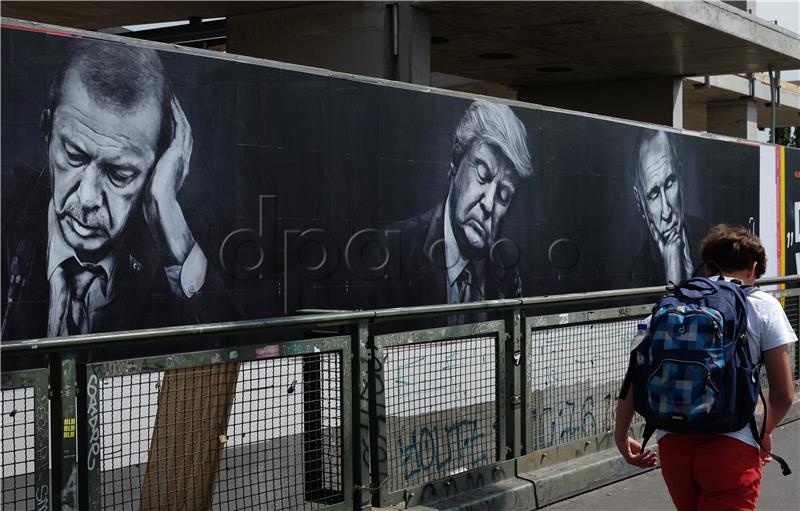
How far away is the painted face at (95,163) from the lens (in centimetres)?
795

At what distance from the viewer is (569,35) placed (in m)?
19.8

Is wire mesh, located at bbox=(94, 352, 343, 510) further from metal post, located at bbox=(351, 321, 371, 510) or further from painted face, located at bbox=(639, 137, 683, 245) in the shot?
painted face, located at bbox=(639, 137, 683, 245)

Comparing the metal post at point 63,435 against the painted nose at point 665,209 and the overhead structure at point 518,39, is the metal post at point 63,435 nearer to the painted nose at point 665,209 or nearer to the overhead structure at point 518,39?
the overhead structure at point 518,39

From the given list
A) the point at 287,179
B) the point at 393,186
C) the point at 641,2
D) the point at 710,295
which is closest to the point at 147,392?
the point at 710,295

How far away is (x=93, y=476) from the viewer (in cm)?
480

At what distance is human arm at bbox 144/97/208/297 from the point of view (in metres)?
8.66

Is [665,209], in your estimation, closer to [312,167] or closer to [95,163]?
[312,167]

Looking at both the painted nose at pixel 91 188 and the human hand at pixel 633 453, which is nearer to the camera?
the human hand at pixel 633 453

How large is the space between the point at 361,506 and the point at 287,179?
14.8ft

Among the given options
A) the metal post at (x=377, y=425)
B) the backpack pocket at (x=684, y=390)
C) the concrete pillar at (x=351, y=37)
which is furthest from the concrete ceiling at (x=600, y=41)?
the backpack pocket at (x=684, y=390)

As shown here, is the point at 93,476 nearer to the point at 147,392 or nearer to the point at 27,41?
the point at 147,392

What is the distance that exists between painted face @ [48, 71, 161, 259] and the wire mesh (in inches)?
97.1

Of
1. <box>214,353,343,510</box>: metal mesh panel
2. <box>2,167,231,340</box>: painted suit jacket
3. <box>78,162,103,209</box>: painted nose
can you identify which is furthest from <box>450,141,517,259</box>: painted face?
<box>214,353,343,510</box>: metal mesh panel

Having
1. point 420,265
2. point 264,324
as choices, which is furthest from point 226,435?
point 420,265
